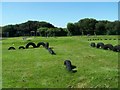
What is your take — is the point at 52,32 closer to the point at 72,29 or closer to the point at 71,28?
the point at 71,28

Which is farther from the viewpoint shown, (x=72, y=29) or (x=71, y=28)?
(x=72, y=29)

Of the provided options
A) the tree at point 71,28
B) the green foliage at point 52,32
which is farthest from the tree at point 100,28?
the green foliage at point 52,32

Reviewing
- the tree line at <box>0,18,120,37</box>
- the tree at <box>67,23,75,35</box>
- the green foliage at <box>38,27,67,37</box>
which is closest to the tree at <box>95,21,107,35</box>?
the tree line at <box>0,18,120,37</box>

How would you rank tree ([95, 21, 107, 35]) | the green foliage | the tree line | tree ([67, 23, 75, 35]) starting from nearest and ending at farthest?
the green foliage → the tree line → tree ([67, 23, 75, 35]) → tree ([95, 21, 107, 35])

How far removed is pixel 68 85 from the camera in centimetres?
1409

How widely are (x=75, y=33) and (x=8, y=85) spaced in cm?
13705

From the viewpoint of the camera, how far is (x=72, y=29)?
492ft

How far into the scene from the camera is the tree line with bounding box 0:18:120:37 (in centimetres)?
13462

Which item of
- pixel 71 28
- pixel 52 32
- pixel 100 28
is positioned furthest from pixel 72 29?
pixel 52 32

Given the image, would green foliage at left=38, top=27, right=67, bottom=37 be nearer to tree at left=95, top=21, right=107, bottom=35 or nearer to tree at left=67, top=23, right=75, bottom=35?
tree at left=67, top=23, right=75, bottom=35

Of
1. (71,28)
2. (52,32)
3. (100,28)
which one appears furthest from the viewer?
(100,28)

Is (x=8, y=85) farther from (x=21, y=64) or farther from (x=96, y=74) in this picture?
(x=21, y=64)

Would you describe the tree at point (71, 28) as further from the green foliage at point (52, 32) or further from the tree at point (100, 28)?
the tree at point (100, 28)

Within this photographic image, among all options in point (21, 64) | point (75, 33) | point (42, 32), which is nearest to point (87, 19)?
point (75, 33)
